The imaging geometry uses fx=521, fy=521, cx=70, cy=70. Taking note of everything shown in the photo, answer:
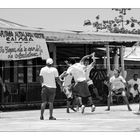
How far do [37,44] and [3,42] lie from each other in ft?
4.51

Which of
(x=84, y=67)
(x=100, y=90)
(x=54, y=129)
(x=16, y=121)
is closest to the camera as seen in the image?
(x=54, y=129)

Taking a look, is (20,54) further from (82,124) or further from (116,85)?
(82,124)

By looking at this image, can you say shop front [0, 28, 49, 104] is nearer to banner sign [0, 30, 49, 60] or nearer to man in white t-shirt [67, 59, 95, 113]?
banner sign [0, 30, 49, 60]

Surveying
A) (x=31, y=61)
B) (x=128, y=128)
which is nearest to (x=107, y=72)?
(x=31, y=61)

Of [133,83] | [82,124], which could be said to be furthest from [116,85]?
[82,124]

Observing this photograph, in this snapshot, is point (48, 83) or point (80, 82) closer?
point (48, 83)

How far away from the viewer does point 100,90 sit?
20.6 metres

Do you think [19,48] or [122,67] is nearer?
[19,48]

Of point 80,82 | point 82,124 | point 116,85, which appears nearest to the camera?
point 82,124

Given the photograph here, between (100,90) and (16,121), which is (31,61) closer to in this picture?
(100,90)

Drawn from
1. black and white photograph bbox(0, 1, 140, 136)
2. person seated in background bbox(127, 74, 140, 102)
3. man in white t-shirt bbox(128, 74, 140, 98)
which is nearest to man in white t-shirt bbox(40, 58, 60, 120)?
black and white photograph bbox(0, 1, 140, 136)

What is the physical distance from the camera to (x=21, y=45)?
18.7m

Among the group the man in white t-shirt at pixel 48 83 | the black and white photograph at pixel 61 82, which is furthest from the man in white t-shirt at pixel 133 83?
the man in white t-shirt at pixel 48 83

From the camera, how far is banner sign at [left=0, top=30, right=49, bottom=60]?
18.3m
